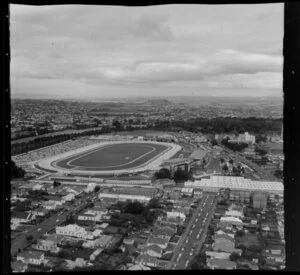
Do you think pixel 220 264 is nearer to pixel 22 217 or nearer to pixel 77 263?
pixel 77 263

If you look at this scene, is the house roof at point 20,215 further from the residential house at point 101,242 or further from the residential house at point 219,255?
the residential house at point 219,255

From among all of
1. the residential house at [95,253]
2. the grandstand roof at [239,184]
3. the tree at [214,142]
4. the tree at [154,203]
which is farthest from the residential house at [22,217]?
the tree at [214,142]

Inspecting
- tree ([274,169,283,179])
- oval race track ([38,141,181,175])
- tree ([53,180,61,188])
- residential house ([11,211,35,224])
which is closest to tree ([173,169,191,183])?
oval race track ([38,141,181,175])

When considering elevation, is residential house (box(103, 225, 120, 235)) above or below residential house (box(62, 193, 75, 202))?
below

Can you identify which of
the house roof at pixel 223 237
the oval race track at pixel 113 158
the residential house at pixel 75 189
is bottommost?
the house roof at pixel 223 237

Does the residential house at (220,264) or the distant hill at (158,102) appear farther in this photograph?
the distant hill at (158,102)

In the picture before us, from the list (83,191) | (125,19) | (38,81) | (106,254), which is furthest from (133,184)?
(125,19)

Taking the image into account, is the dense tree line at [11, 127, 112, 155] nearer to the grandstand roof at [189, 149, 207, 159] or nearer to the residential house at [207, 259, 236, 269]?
the grandstand roof at [189, 149, 207, 159]
